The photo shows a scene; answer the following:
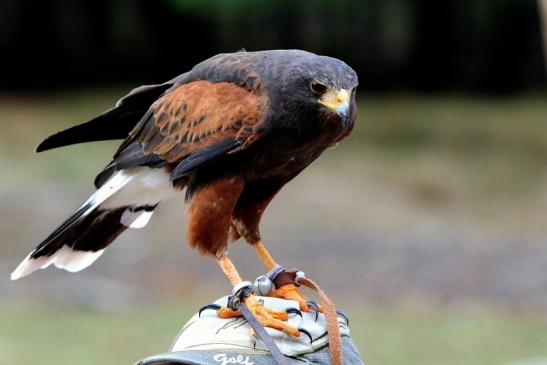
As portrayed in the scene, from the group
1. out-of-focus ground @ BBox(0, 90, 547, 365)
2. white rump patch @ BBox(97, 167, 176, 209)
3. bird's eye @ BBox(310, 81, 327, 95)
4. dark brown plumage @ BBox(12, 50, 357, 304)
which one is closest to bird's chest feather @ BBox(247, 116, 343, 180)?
dark brown plumage @ BBox(12, 50, 357, 304)

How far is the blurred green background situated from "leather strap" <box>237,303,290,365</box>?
16.6 ft

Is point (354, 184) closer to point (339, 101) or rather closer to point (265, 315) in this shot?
point (339, 101)

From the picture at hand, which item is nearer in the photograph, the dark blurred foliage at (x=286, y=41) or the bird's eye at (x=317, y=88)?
the bird's eye at (x=317, y=88)

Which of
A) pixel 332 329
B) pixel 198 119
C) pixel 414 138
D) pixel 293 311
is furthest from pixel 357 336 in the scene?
pixel 414 138

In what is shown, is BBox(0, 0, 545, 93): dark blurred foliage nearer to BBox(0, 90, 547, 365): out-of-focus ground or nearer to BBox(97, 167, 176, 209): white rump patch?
BBox(0, 90, 547, 365): out-of-focus ground

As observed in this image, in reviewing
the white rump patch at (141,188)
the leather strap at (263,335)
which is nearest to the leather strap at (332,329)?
the leather strap at (263,335)

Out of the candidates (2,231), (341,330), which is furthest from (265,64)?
(2,231)

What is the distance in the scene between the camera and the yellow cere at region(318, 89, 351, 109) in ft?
11.9

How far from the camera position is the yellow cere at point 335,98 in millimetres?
3633

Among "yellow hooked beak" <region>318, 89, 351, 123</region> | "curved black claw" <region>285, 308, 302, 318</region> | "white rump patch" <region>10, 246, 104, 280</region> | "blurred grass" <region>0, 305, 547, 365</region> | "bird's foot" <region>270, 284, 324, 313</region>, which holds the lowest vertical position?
"blurred grass" <region>0, 305, 547, 365</region>

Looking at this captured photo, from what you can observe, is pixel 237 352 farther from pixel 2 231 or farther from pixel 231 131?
pixel 2 231

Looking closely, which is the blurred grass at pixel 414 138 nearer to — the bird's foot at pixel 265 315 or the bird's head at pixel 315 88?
the bird's head at pixel 315 88

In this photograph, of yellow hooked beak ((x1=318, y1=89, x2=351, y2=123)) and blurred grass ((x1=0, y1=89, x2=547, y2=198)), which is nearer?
yellow hooked beak ((x1=318, y1=89, x2=351, y2=123))

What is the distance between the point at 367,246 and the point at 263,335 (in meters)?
8.83
